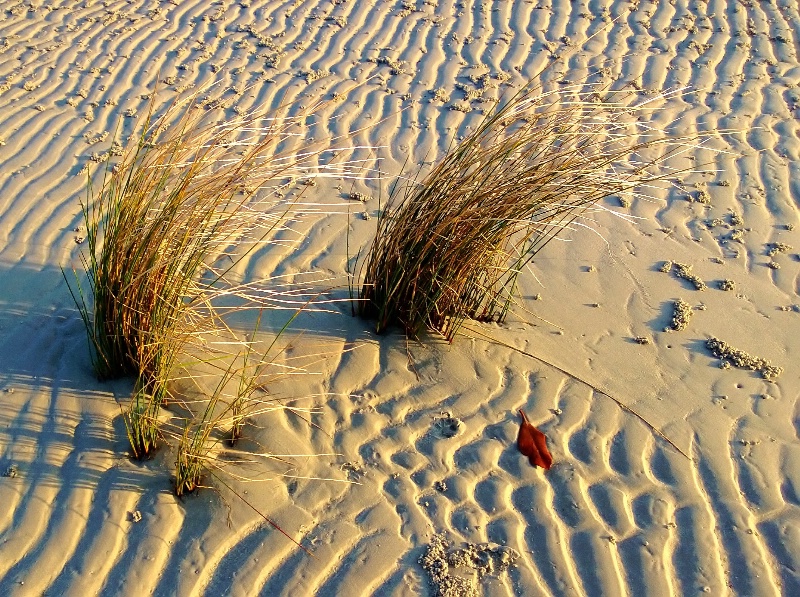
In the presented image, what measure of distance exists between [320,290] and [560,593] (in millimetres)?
1857

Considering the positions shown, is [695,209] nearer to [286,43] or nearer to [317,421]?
[317,421]

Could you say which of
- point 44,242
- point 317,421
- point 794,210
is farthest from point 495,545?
point 794,210

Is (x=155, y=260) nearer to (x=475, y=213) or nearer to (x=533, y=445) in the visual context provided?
(x=475, y=213)

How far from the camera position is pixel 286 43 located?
261 inches

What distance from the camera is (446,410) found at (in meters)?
3.24

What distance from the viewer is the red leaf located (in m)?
3.02

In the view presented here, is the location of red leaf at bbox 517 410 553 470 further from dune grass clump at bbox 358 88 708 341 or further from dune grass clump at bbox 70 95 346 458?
dune grass clump at bbox 70 95 346 458

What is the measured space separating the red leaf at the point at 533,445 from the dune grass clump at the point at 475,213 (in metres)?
0.59

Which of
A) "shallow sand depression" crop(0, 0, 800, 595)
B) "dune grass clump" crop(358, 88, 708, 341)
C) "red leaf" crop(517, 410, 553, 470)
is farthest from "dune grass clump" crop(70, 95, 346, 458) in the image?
"red leaf" crop(517, 410, 553, 470)

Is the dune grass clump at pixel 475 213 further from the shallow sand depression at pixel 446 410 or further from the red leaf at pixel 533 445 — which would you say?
the red leaf at pixel 533 445

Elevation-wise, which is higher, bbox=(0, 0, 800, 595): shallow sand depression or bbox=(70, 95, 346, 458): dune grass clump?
bbox=(70, 95, 346, 458): dune grass clump

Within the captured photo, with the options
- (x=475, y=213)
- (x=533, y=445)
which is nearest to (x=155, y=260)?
(x=475, y=213)

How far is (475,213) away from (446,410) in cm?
81

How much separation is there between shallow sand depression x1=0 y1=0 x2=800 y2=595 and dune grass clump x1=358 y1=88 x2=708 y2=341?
0.61ft
